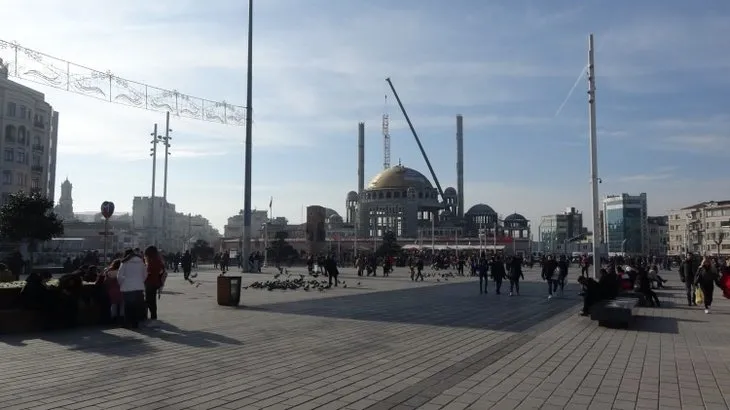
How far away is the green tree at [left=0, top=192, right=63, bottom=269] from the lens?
3356 cm

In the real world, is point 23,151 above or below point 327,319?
above

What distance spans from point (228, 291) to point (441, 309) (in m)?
5.60

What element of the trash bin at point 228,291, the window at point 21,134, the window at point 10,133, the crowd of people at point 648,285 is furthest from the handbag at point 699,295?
the window at point 21,134

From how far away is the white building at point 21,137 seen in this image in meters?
57.2

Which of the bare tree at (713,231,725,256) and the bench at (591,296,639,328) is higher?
the bare tree at (713,231,725,256)

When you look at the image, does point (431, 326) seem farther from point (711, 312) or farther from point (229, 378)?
point (711, 312)

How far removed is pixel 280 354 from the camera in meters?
8.70

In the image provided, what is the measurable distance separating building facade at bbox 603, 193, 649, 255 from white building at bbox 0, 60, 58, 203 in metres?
103

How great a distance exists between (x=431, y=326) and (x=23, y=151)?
59453mm

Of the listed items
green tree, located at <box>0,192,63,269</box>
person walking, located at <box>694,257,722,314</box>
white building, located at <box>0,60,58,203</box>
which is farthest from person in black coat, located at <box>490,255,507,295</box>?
white building, located at <box>0,60,58,203</box>

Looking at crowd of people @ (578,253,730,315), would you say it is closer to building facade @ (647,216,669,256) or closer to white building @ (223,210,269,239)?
white building @ (223,210,269,239)

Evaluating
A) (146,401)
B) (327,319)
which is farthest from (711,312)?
(146,401)

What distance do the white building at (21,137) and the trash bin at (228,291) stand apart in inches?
1887

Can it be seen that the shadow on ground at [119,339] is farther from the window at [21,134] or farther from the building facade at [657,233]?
the building facade at [657,233]
